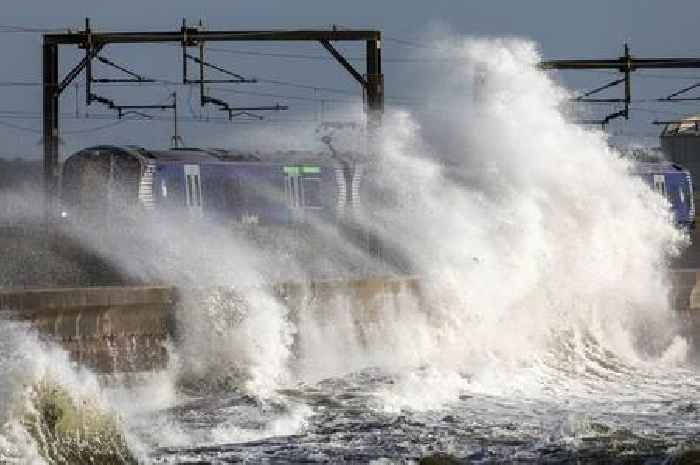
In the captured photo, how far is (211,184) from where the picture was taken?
30.3m

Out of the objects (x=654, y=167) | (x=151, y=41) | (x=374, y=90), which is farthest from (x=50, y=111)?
(x=654, y=167)

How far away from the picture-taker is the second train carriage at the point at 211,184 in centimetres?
2934

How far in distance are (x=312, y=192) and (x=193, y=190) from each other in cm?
293

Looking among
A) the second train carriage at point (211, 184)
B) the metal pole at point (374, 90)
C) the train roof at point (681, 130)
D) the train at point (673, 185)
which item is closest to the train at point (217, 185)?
the second train carriage at point (211, 184)

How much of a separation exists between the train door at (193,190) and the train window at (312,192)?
8.42ft

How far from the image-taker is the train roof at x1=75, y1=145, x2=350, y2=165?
2983 cm

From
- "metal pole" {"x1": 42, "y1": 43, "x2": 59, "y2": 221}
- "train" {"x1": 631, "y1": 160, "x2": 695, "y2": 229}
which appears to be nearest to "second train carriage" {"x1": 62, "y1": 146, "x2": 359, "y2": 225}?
"metal pole" {"x1": 42, "y1": 43, "x2": 59, "y2": 221}

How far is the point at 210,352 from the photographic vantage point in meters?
19.4

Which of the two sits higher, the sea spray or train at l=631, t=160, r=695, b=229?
train at l=631, t=160, r=695, b=229

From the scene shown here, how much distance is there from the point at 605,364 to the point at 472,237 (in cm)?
366

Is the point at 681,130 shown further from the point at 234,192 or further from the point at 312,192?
the point at 234,192

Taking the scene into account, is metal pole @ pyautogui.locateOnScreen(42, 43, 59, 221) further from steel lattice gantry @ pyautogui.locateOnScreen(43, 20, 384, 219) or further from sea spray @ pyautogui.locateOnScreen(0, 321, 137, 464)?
sea spray @ pyautogui.locateOnScreen(0, 321, 137, 464)

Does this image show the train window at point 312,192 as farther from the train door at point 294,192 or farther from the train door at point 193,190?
the train door at point 193,190

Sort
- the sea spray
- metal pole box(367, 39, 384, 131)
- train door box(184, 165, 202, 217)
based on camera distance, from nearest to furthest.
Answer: the sea spray → train door box(184, 165, 202, 217) → metal pole box(367, 39, 384, 131)
